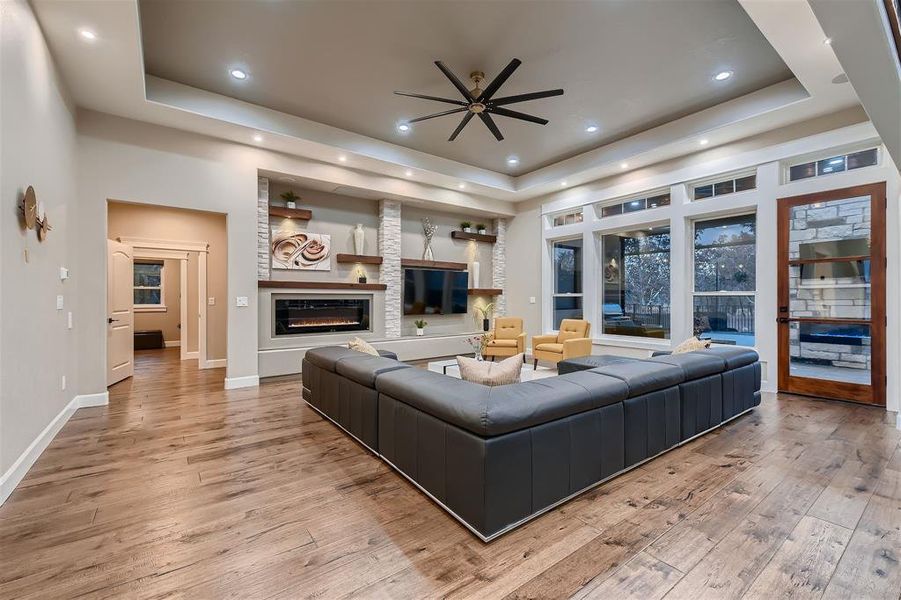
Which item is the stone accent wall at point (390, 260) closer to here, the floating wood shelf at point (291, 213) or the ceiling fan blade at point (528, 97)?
the floating wood shelf at point (291, 213)

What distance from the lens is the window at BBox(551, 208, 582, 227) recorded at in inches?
297

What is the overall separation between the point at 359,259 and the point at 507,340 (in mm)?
2929

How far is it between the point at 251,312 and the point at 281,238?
1.35 metres

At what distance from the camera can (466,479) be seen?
76.6 inches

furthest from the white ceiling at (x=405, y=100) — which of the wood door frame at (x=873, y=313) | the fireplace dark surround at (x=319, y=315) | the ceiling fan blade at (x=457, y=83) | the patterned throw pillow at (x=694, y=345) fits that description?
the patterned throw pillow at (x=694, y=345)

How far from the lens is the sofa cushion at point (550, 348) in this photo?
624 centimetres

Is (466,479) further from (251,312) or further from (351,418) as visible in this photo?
(251,312)

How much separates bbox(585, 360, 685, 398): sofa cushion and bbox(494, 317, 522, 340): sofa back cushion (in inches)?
162

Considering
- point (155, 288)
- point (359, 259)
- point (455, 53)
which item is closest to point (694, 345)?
point (455, 53)

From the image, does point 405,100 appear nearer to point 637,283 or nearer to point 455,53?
point 455,53

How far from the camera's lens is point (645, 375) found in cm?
272

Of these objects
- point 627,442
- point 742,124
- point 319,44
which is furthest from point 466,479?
point 742,124

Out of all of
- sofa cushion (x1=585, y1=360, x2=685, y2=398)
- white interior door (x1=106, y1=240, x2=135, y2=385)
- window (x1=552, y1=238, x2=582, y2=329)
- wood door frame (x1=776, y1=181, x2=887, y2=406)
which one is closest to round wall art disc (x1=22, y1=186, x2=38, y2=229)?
white interior door (x1=106, y1=240, x2=135, y2=385)

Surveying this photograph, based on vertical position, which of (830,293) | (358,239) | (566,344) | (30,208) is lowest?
(566,344)
